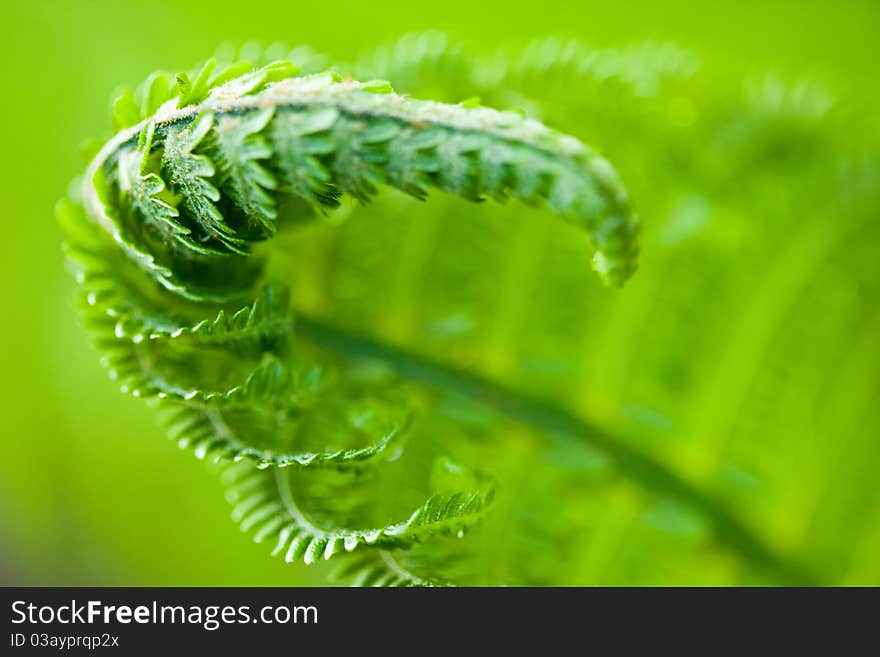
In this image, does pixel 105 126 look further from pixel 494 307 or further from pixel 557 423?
pixel 557 423

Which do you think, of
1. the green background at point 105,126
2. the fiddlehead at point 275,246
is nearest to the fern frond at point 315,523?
the fiddlehead at point 275,246

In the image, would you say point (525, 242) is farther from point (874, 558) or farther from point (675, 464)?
point (874, 558)

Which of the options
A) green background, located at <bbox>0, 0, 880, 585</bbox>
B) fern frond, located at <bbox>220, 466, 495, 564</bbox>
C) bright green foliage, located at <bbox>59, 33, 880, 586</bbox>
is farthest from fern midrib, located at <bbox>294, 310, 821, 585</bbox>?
green background, located at <bbox>0, 0, 880, 585</bbox>

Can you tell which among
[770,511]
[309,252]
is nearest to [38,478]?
[309,252]

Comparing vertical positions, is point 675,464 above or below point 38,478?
above

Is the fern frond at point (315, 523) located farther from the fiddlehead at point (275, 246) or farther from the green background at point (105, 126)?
the green background at point (105, 126)

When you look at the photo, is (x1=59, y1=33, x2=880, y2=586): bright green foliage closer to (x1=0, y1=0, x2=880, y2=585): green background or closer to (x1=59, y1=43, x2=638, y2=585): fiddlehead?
(x1=59, y1=43, x2=638, y2=585): fiddlehead
